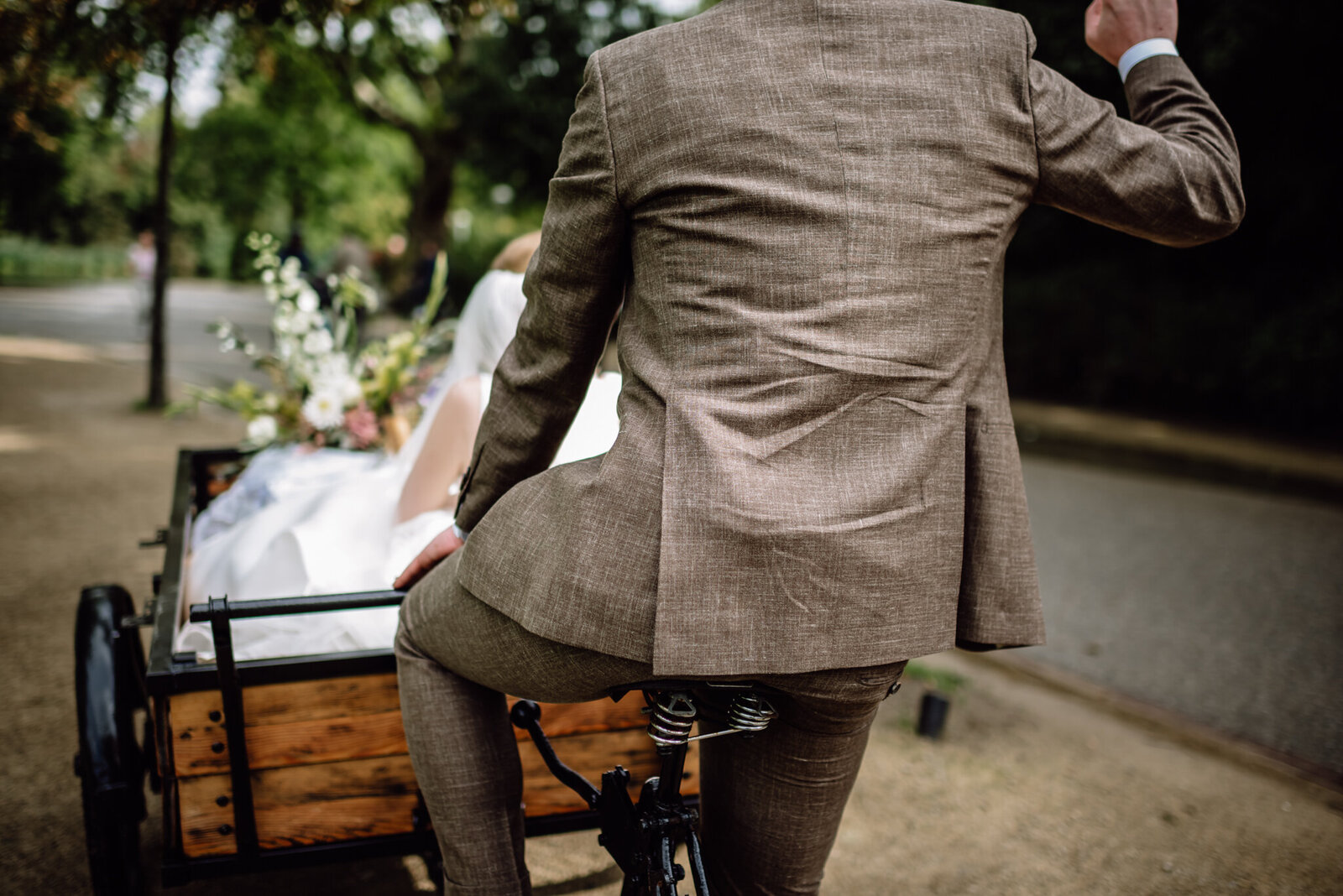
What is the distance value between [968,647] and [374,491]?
86.0 inches

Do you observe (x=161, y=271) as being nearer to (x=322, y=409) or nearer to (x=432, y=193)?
(x=322, y=409)

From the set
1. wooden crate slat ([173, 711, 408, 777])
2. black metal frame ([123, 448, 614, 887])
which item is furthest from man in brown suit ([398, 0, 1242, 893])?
wooden crate slat ([173, 711, 408, 777])

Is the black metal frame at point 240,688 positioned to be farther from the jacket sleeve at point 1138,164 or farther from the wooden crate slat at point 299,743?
the jacket sleeve at point 1138,164

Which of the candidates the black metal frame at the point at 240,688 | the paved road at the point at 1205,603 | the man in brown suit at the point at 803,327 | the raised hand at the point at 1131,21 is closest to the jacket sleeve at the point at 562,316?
the man in brown suit at the point at 803,327

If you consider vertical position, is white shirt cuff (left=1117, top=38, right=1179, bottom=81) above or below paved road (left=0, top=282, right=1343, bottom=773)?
above

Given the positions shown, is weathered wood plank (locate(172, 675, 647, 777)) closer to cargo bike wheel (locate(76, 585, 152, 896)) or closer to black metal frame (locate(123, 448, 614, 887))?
black metal frame (locate(123, 448, 614, 887))

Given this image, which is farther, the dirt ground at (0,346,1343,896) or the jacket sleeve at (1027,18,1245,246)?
the dirt ground at (0,346,1343,896)

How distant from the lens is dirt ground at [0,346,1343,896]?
2.77 m

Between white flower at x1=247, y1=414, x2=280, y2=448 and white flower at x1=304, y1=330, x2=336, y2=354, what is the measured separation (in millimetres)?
340

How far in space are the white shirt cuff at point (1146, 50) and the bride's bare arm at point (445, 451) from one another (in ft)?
5.85

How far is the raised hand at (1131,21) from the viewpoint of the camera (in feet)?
4.99

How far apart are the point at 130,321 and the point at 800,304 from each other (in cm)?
2402

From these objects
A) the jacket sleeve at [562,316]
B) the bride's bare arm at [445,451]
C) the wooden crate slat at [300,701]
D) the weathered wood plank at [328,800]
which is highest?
the jacket sleeve at [562,316]

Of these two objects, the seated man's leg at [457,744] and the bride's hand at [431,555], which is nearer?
the seated man's leg at [457,744]
